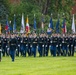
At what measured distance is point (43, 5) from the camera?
65938 millimetres

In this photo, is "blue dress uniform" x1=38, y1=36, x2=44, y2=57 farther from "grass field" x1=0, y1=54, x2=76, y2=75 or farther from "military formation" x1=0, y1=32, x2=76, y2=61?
"grass field" x1=0, y1=54, x2=76, y2=75

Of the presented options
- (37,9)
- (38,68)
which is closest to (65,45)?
(38,68)

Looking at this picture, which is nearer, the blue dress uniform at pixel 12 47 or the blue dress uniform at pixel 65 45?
the blue dress uniform at pixel 12 47

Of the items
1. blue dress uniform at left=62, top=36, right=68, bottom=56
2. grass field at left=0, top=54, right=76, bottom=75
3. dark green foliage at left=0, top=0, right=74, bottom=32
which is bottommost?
grass field at left=0, top=54, right=76, bottom=75

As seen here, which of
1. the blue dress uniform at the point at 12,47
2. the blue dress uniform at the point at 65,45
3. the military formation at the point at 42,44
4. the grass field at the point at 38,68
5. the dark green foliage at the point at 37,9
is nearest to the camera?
the grass field at the point at 38,68

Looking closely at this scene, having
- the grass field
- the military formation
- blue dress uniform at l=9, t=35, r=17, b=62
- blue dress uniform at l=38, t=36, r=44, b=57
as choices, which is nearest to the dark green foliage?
the military formation

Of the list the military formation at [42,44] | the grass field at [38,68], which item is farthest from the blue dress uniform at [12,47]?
the military formation at [42,44]

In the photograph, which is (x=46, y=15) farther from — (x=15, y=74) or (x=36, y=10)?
(x=15, y=74)

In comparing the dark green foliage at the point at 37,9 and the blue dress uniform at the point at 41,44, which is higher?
the dark green foliage at the point at 37,9

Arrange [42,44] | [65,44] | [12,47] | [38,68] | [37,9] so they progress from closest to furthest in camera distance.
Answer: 1. [38,68]
2. [12,47]
3. [42,44]
4. [65,44]
5. [37,9]

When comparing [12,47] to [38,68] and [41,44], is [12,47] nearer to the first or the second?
[38,68]

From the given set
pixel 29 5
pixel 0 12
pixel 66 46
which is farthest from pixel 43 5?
pixel 66 46

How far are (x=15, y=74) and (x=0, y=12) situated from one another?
35414 millimetres

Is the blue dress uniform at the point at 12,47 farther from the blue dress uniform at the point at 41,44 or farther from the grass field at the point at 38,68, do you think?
the blue dress uniform at the point at 41,44
